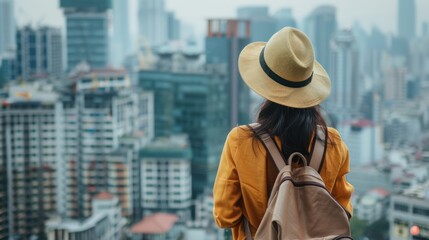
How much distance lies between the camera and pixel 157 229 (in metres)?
8.91

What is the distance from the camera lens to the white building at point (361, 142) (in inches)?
526

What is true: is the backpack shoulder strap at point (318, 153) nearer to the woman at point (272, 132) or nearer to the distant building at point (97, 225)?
the woman at point (272, 132)

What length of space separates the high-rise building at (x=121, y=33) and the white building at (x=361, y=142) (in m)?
9.91

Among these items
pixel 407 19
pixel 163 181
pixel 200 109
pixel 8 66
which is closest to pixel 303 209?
pixel 163 181

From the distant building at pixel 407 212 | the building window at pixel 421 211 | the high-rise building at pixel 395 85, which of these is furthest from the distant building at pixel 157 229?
the high-rise building at pixel 395 85

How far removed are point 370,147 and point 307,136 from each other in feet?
44.5

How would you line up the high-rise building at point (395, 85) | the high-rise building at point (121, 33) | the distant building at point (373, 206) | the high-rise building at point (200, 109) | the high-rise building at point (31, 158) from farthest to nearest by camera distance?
the high-rise building at point (121, 33)
the high-rise building at point (395, 85)
the high-rise building at point (200, 109)
the high-rise building at point (31, 158)
the distant building at point (373, 206)

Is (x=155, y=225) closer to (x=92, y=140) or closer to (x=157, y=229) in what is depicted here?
(x=157, y=229)

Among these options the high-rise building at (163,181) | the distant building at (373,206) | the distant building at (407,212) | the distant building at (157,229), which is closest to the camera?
the distant building at (407,212)

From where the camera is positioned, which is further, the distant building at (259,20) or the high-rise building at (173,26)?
the high-rise building at (173,26)

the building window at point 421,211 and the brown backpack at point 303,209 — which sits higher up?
the brown backpack at point 303,209

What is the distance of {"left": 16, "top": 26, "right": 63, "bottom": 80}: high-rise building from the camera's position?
1694 cm

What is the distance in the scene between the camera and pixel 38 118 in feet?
34.8

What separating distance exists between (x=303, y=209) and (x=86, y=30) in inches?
728
